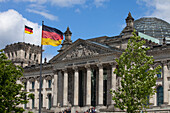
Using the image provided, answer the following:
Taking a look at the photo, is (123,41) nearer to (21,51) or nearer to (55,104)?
(55,104)

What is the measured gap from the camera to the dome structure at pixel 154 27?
85588mm

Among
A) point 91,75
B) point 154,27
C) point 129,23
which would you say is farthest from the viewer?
point 154,27

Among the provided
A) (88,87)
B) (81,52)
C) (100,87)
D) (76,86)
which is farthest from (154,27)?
(76,86)

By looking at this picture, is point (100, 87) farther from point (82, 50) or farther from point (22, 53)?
point (22, 53)

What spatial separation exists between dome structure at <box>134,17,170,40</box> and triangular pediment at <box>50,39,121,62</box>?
22.4m

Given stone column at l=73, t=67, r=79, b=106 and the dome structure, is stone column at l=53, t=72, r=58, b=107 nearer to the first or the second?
stone column at l=73, t=67, r=79, b=106

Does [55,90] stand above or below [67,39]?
below

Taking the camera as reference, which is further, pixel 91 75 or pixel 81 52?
pixel 81 52

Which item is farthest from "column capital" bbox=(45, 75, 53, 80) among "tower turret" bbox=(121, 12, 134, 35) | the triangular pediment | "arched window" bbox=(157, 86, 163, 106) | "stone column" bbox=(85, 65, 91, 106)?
"arched window" bbox=(157, 86, 163, 106)

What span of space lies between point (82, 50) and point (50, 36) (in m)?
27.2

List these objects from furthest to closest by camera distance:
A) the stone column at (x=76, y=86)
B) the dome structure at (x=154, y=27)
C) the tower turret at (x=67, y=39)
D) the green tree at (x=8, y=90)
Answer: the dome structure at (x=154, y=27), the tower turret at (x=67, y=39), the stone column at (x=76, y=86), the green tree at (x=8, y=90)

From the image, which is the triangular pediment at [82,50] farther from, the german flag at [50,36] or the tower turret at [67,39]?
the german flag at [50,36]

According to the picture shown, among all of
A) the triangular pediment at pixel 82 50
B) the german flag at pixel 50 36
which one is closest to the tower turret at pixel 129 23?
the triangular pediment at pixel 82 50

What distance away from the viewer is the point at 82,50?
234ft
